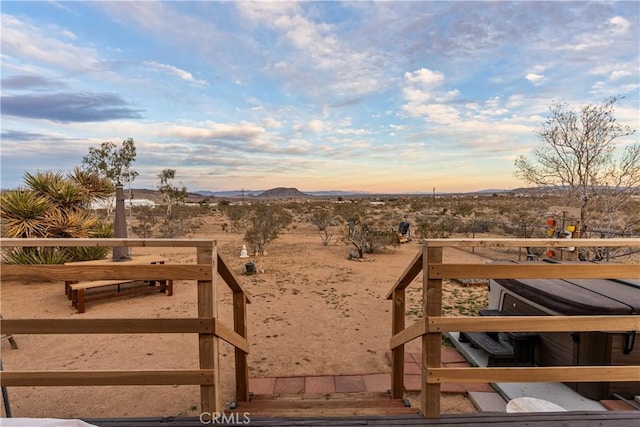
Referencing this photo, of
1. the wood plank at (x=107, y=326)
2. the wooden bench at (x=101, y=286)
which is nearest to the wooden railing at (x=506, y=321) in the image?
the wood plank at (x=107, y=326)

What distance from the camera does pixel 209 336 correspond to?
6.28 ft

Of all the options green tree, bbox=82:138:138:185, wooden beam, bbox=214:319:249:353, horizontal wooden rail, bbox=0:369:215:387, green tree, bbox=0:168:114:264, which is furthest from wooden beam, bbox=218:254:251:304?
green tree, bbox=82:138:138:185

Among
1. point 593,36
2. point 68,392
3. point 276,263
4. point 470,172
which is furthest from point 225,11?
point 470,172

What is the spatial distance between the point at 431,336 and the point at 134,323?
172 centimetres

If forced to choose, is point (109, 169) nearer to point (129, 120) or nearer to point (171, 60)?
point (129, 120)

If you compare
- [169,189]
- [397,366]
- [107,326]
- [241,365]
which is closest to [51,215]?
[241,365]

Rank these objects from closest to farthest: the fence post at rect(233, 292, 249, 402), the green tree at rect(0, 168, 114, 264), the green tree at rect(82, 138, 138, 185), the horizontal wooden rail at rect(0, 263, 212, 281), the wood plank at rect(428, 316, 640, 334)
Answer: the horizontal wooden rail at rect(0, 263, 212, 281) → the wood plank at rect(428, 316, 640, 334) → the fence post at rect(233, 292, 249, 402) → the green tree at rect(0, 168, 114, 264) → the green tree at rect(82, 138, 138, 185)

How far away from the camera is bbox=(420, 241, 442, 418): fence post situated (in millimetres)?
1981

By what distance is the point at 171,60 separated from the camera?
32.6ft

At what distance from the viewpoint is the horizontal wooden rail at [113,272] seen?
1.83 meters

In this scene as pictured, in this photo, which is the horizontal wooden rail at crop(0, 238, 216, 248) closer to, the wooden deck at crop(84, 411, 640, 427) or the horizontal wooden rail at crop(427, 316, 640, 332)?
the wooden deck at crop(84, 411, 640, 427)

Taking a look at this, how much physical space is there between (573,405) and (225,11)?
931cm

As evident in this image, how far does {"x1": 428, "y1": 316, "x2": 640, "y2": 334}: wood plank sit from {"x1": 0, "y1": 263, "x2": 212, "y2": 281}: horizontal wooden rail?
140cm

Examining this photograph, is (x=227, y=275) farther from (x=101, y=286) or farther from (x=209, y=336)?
(x=101, y=286)
